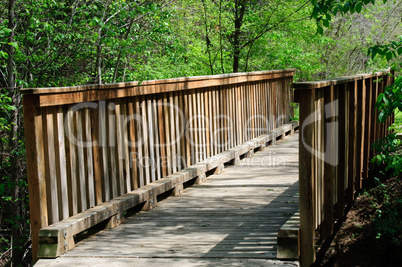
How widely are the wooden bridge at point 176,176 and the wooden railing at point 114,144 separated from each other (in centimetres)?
1

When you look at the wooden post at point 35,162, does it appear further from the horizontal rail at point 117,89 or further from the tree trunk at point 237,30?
the tree trunk at point 237,30

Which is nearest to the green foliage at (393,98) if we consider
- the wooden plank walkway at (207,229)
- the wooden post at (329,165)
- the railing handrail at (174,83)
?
the wooden post at (329,165)

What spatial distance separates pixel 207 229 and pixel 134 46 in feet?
13.6

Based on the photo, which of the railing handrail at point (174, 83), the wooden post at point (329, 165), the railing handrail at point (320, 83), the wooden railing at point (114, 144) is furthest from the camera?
the wooden post at point (329, 165)

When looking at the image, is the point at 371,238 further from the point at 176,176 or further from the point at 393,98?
the point at 176,176

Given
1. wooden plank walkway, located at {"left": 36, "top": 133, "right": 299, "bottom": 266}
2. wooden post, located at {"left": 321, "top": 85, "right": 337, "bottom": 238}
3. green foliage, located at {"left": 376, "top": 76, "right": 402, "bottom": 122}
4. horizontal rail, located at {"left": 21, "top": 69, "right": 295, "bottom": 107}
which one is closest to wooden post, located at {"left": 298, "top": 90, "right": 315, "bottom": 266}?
wooden plank walkway, located at {"left": 36, "top": 133, "right": 299, "bottom": 266}

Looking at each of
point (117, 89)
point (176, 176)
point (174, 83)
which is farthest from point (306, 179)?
point (174, 83)

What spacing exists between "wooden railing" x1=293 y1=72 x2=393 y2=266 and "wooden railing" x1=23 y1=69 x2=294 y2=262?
6.08 ft

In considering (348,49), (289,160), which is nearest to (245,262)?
(289,160)

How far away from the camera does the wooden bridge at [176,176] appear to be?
12.4 feet

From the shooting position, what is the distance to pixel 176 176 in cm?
598

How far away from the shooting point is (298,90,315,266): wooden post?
11.5 ft

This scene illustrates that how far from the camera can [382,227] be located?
5277 millimetres

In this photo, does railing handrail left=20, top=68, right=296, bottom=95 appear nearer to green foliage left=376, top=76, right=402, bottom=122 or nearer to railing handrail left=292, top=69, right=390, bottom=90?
railing handrail left=292, top=69, right=390, bottom=90
